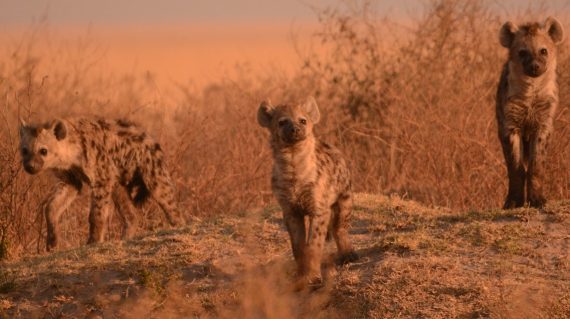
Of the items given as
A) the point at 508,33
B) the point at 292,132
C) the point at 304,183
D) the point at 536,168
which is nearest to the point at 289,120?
the point at 292,132

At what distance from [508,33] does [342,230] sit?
2179mm

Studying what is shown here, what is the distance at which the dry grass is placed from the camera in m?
5.12

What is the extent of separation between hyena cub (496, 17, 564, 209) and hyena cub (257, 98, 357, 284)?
64.0 inches

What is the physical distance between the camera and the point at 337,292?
17.5ft

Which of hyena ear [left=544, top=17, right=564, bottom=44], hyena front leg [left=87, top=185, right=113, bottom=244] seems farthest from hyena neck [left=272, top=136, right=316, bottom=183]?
hyena front leg [left=87, top=185, right=113, bottom=244]

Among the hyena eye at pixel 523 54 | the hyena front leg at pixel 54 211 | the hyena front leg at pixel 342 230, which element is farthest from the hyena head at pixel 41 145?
the hyena eye at pixel 523 54

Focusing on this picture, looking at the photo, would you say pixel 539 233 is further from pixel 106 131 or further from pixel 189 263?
pixel 106 131

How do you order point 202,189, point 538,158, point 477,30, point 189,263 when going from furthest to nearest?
1. point 477,30
2. point 202,189
3. point 538,158
4. point 189,263

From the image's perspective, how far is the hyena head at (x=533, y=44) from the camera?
6.67 meters

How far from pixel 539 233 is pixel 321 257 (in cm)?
137

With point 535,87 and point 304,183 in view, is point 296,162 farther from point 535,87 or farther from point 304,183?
point 535,87

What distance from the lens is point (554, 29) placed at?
6953 mm

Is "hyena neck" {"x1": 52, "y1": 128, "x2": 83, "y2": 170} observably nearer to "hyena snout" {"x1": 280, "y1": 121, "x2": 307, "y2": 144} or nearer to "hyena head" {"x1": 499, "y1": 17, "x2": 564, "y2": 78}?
"hyena snout" {"x1": 280, "y1": 121, "x2": 307, "y2": 144}

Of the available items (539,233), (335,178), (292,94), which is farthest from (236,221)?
(292,94)
